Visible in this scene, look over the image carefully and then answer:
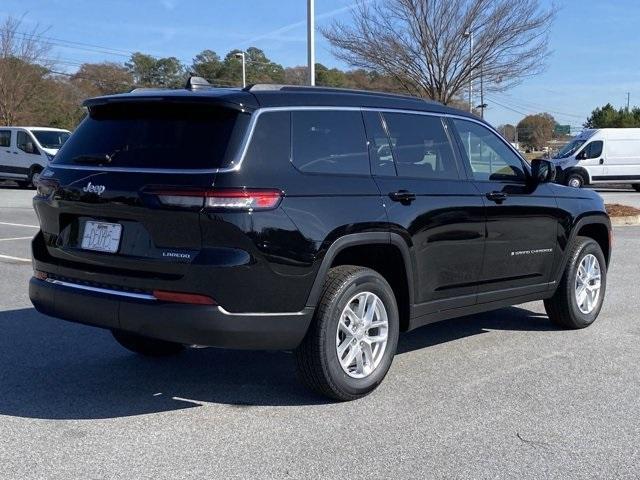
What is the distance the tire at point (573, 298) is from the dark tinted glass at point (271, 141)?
3.24m

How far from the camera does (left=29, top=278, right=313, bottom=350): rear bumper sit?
420cm

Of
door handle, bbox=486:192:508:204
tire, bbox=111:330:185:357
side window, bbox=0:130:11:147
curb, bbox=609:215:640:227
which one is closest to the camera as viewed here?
tire, bbox=111:330:185:357

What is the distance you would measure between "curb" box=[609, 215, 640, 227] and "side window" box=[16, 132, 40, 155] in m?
18.7

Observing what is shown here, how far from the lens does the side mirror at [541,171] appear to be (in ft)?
20.6

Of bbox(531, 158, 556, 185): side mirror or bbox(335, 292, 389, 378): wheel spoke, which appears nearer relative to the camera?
bbox(335, 292, 389, 378): wheel spoke

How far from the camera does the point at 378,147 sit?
514cm

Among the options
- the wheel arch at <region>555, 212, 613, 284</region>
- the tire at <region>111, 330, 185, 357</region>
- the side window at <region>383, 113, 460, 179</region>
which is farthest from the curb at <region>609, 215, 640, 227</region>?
the tire at <region>111, 330, 185, 357</region>

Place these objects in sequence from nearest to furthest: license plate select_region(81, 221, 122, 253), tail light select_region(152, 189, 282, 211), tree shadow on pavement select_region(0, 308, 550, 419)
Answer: tail light select_region(152, 189, 282, 211), license plate select_region(81, 221, 122, 253), tree shadow on pavement select_region(0, 308, 550, 419)

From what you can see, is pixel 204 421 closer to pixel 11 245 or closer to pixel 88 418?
pixel 88 418

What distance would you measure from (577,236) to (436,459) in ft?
11.8

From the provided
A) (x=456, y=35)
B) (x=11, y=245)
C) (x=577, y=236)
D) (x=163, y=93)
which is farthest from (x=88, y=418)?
(x=456, y=35)

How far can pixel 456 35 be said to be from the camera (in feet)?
69.5

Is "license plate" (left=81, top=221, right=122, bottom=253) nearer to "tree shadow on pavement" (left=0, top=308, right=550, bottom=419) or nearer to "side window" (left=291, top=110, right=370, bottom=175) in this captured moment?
"tree shadow on pavement" (left=0, top=308, right=550, bottom=419)

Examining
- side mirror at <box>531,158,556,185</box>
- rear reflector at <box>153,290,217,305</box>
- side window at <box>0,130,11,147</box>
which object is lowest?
rear reflector at <box>153,290,217,305</box>
